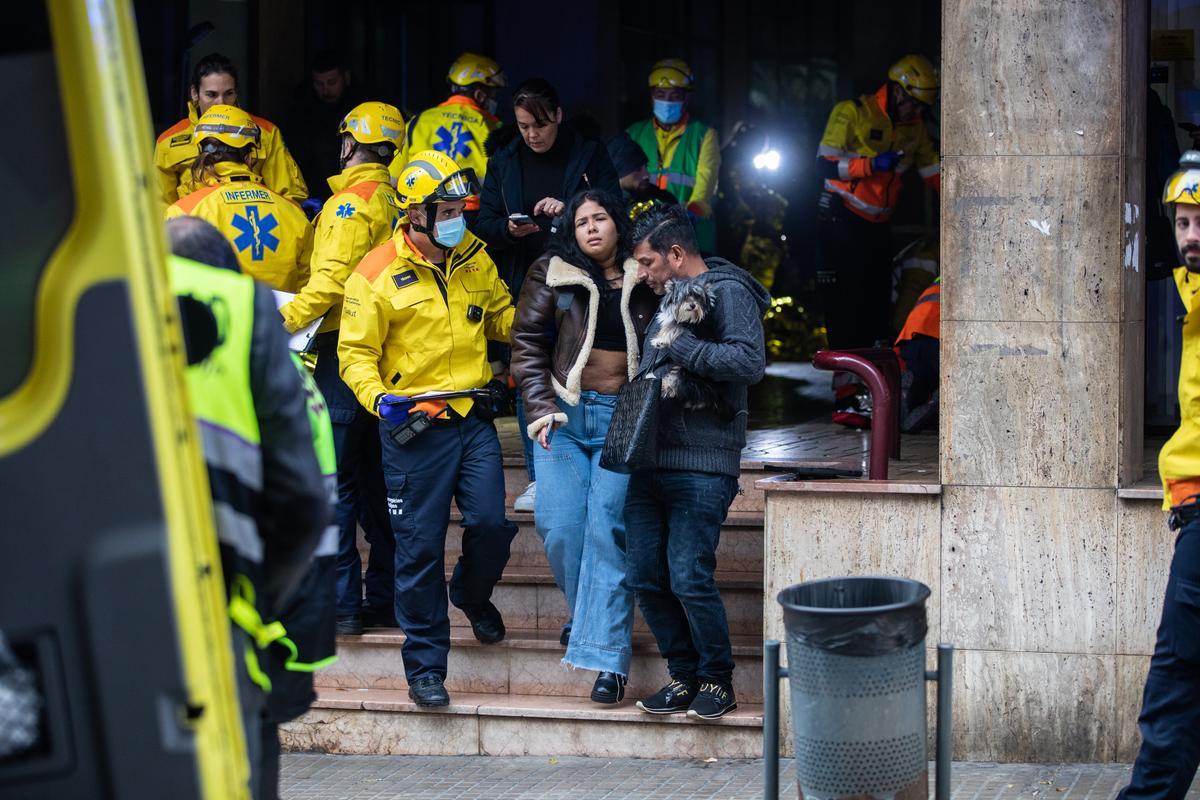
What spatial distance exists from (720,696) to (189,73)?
16.9 feet

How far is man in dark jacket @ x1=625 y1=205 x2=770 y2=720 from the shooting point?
21.3 feet

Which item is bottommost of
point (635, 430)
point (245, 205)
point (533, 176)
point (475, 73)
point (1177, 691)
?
point (1177, 691)

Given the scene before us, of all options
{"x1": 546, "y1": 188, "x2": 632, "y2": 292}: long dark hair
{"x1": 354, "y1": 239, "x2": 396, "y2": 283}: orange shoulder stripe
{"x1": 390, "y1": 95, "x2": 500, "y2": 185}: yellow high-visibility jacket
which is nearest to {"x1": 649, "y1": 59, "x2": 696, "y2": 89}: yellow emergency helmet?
{"x1": 390, "y1": 95, "x2": 500, "y2": 185}: yellow high-visibility jacket

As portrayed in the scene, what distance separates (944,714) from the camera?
15.6ft

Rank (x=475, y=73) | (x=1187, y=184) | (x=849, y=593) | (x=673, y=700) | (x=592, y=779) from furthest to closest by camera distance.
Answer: (x=475, y=73), (x=673, y=700), (x=592, y=779), (x=1187, y=184), (x=849, y=593)

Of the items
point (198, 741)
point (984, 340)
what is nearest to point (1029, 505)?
point (984, 340)

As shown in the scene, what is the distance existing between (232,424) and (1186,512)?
2.91 m

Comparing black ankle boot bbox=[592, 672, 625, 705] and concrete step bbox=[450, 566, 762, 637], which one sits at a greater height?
concrete step bbox=[450, 566, 762, 637]

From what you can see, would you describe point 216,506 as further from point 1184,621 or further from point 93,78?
point 1184,621

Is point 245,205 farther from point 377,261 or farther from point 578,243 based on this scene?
point 578,243

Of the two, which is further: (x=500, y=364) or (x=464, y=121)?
(x=464, y=121)

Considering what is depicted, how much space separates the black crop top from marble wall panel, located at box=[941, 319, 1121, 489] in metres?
1.26

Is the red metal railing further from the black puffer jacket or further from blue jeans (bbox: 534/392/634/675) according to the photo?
the black puffer jacket

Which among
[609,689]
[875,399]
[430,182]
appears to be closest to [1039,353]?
[875,399]
